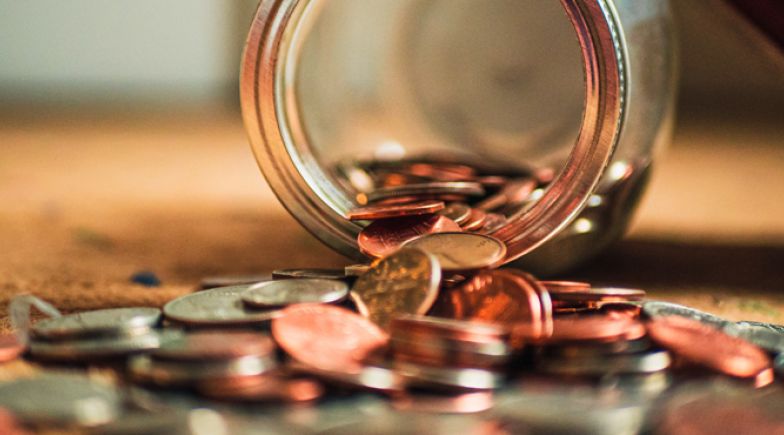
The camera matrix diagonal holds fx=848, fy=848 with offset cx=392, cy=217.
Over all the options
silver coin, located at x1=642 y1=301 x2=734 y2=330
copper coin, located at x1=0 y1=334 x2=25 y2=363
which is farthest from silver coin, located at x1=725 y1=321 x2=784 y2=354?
copper coin, located at x1=0 y1=334 x2=25 y2=363

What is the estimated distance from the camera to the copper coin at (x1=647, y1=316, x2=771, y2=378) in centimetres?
71

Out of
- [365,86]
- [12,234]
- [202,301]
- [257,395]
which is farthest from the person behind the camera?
[365,86]

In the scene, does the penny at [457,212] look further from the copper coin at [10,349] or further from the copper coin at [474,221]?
the copper coin at [10,349]

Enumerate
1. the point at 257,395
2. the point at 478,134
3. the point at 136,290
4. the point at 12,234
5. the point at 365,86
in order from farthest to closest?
the point at 365,86
the point at 478,134
the point at 12,234
the point at 136,290
the point at 257,395

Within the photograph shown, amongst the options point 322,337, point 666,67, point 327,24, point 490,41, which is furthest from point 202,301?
point 327,24

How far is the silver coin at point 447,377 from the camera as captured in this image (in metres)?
0.67

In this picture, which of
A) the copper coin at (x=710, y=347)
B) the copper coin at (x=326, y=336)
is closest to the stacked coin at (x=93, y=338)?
the copper coin at (x=326, y=336)

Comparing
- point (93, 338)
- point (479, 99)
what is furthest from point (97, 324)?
point (479, 99)

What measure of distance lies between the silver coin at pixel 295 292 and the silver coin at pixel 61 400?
0.18 m

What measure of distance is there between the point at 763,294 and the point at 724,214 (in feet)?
2.05

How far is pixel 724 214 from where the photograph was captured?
1685 millimetres

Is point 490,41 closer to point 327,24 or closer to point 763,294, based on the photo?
point 327,24

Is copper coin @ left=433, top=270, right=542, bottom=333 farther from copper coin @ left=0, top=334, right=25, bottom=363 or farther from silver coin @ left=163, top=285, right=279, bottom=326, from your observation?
copper coin @ left=0, top=334, right=25, bottom=363

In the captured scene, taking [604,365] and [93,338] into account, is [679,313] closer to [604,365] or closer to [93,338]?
[604,365]
